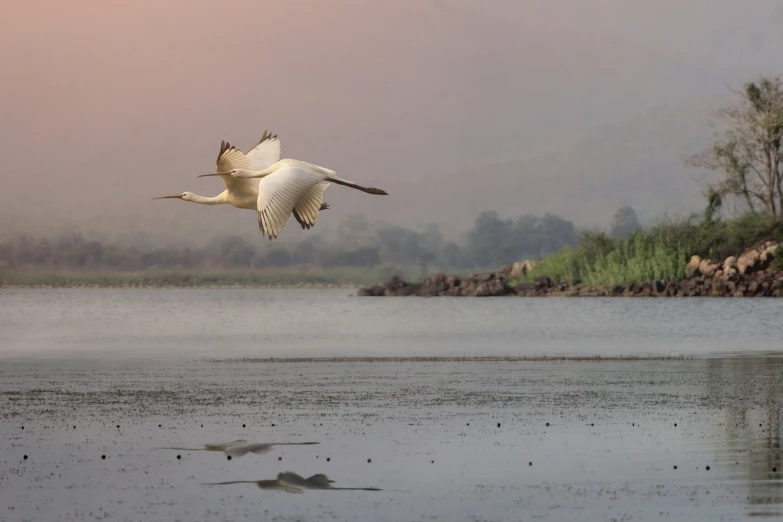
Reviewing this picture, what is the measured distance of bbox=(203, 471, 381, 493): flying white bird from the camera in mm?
9500

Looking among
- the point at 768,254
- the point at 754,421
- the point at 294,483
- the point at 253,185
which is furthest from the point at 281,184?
the point at 768,254

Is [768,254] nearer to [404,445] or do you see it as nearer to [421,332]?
[421,332]

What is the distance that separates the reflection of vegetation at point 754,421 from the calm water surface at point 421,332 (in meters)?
5.63

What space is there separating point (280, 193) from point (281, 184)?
229 mm

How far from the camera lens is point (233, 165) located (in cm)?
1580

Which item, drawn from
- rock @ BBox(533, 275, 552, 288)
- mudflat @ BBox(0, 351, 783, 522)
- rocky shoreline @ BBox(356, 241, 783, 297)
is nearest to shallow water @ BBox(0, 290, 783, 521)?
mudflat @ BBox(0, 351, 783, 522)

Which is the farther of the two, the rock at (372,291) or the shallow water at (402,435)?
the rock at (372,291)

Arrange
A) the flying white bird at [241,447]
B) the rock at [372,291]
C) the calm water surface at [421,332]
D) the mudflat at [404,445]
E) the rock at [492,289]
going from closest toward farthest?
the mudflat at [404,445] → the flying white bird at [241,447] → the calm water surface at [421,332] → the rock at [492,289] → the rock at [372,291]

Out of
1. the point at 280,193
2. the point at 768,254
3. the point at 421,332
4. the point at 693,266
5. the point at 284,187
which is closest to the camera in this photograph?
the point at 280,193

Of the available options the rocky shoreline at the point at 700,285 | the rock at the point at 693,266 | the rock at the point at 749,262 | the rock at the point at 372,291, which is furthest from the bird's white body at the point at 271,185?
the rock at the point at 372,291

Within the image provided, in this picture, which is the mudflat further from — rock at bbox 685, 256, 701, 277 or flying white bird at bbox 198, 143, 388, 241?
rock at bbox 685, 256, 701, 277

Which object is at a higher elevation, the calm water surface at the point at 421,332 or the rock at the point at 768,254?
the rock at the point at 768,254

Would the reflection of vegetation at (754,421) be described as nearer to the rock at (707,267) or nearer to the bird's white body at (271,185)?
the bird's white body at (271,185)

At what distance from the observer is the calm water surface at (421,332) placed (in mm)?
27031
